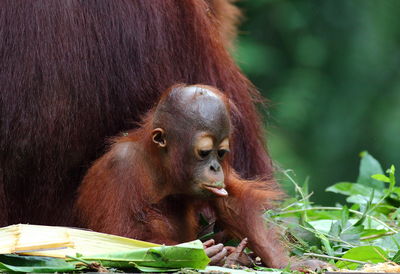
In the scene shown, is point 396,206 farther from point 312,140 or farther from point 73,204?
point 312,140

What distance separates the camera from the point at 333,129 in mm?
7785

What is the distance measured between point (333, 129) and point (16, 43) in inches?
190

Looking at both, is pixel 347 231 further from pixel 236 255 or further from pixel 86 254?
pixel 86 254

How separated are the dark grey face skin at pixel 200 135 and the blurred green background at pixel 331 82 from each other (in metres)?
4.36

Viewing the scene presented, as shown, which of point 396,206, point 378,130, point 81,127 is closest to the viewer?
point 81,127

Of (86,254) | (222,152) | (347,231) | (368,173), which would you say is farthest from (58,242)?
(368,173)

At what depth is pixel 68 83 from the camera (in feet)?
10.5

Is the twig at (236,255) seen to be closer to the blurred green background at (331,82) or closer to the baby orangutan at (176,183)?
the baby orangutan at (176,183)

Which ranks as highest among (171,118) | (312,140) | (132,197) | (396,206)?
(171,118)

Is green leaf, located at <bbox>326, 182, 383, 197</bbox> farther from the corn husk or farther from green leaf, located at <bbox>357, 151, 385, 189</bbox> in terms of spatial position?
the corn husk

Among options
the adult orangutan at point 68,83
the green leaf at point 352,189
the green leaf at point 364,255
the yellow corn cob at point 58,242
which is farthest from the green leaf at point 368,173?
the yellow corn cob at point 58,242

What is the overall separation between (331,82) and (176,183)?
5.00m

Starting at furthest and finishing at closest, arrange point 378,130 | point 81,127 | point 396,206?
1. point 378,130
2. point 396,206
3. point 81,127

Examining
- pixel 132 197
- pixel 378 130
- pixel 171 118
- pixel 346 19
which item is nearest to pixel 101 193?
pixel 132 197
